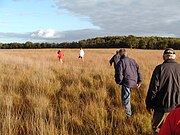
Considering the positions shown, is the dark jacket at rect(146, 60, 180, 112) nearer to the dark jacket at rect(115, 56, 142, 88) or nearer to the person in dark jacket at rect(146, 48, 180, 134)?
the person in dark jacket at rect(146, 48, 180, 134)

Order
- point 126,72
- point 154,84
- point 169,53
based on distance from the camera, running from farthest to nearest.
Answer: point 126,72
point 154,84
point 169,53

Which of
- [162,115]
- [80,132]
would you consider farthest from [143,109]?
[80,132]

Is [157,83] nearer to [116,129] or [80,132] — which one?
[116,129]

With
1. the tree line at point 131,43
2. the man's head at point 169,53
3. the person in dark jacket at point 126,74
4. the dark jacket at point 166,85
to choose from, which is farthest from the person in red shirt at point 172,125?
the tree line at point 131,43

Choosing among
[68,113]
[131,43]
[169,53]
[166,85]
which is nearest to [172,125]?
[169,53]

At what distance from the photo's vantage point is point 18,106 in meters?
6.96

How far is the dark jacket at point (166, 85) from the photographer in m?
5.30

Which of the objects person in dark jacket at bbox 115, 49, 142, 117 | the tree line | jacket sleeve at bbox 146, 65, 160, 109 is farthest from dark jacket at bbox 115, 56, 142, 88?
the tree line

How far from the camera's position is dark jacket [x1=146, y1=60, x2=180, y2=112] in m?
5.30

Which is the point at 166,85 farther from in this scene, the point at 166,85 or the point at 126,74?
the point at 126,74

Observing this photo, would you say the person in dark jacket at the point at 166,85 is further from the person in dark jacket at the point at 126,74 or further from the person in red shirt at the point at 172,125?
the person in red shirt at the point at 172,125

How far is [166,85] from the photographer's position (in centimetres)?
537

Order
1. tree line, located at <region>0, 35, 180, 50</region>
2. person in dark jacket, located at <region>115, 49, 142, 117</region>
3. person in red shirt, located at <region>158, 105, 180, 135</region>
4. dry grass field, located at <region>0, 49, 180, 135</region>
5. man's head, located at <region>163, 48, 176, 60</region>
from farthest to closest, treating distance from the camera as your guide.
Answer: tree line, located at <region>0, 35, 180, 50</region> < person in dark jacket, located at <region>115, 49, 142, 117</region> < dry grass field, located at <region>0, 49, 180, 135</region> < man's head, located at <region>163, 48, 176, 60</region> < person in red shirt, located at <region>158, 105, 180, 135</region>

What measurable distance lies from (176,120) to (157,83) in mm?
3251
